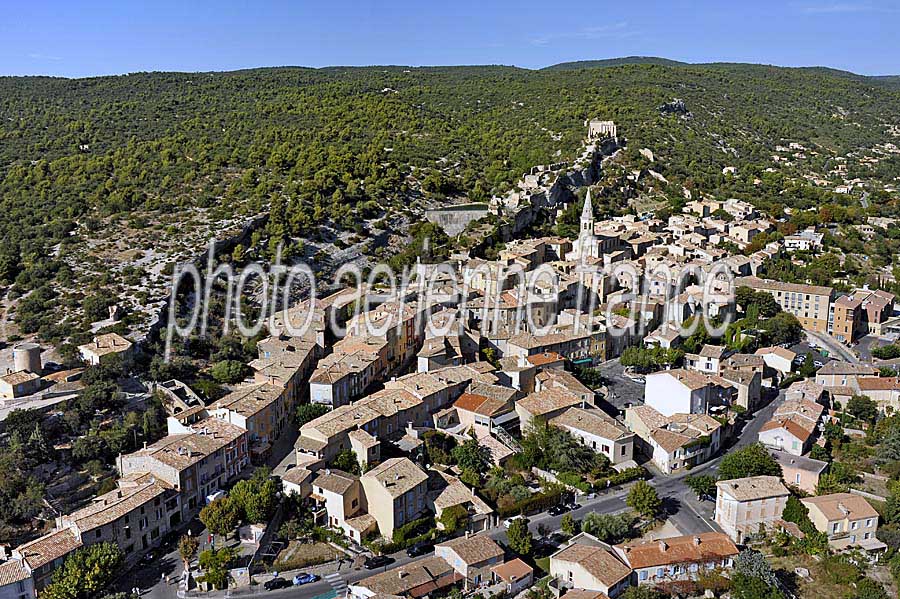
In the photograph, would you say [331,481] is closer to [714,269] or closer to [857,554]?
[857,554]

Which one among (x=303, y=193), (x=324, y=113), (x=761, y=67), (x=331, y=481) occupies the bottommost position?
(x=331, y=481)

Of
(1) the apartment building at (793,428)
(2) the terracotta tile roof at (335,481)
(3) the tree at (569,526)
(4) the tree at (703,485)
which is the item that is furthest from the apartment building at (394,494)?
(1) the apartment building at (793,428)

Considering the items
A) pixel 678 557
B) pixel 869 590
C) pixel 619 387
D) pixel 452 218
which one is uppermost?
pixel 452 218

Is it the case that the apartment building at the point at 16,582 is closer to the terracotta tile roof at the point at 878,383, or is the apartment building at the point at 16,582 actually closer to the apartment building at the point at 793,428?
the apartment building at the point at 793,428

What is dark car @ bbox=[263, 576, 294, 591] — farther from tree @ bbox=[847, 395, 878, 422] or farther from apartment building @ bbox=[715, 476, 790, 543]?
tree @ bbox=[847, 395, 878, 422]

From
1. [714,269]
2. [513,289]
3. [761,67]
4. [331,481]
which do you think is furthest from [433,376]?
[761,67]

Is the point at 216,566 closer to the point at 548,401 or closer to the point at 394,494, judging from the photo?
the point at 394,494

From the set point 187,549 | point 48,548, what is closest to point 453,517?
point 187,549
